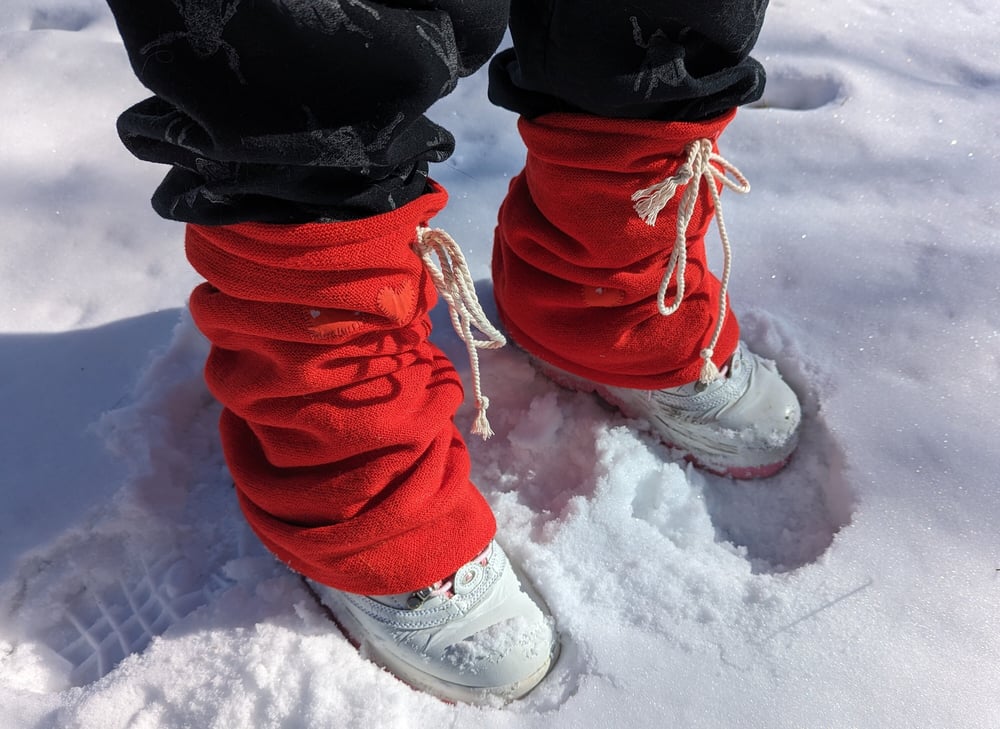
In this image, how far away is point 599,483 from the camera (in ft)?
2.67

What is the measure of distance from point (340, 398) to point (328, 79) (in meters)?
0.26

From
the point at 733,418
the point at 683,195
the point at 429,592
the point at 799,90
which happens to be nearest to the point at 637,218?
the point at 683,195

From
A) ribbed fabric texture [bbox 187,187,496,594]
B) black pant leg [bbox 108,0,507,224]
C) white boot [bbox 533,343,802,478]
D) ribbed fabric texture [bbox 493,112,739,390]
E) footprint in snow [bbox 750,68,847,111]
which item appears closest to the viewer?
black pant leg [bbox 108,0,507,224]

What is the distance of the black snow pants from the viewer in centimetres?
41

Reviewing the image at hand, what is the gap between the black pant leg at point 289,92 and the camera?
411mm

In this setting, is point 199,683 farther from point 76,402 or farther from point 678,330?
point 678,330

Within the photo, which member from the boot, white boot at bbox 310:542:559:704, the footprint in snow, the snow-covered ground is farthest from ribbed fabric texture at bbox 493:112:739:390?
the footprint in snow

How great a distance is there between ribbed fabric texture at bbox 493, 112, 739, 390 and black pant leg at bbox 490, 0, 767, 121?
0.9 inches

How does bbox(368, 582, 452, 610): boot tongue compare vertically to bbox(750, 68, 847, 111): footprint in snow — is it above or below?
below

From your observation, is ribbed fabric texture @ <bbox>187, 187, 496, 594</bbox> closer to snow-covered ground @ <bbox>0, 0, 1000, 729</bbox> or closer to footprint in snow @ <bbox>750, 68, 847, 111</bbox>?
snow-covered ground @ <bbox>0, 0, 1000, 729</bbox>

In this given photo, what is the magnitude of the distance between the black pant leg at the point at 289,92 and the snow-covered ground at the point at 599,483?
42 centimetres

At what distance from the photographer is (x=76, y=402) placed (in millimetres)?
877

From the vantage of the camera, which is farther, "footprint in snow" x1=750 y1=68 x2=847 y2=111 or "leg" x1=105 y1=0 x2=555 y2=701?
"footprint in snow" x1=750 y1=68 x2=847 y2=111

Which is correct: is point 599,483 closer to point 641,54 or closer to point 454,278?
point 454,278
